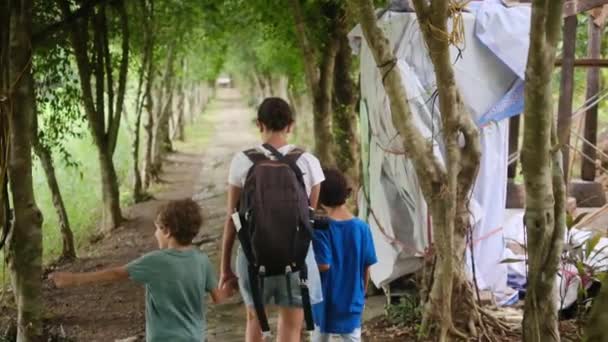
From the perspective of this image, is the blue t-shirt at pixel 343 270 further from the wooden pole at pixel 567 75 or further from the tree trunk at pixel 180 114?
the tree trunk at pixel 180 114

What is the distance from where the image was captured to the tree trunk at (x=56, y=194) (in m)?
9.15

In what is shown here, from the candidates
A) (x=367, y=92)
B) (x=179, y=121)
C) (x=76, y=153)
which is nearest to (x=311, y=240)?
(x=367, y=92)

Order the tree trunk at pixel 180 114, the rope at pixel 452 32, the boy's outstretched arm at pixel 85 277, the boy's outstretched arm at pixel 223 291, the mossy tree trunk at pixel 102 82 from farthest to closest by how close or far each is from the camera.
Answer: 1. the tree trunk at pixel 180 114
2. the mossy tree trunk at pixel 102 82
3. the rope at pixel 452 32
4. the boy's outstretched arm at pixel 223 291
5. the boy's outstretched arm at pixel 85 277

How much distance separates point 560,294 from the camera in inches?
242

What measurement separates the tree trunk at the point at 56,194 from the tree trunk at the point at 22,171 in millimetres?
3360

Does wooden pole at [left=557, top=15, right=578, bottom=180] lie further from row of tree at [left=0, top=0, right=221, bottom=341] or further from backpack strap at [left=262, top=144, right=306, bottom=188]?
row of tree at [left=0, top=0, right=221, bottom=341]

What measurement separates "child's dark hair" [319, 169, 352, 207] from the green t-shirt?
0.94 m

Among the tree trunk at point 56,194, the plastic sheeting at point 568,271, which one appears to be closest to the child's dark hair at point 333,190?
the plastic sheeting at point 568,271

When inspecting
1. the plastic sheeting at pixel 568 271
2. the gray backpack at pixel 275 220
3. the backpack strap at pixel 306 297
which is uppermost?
the gray backpack at pixel 275 220

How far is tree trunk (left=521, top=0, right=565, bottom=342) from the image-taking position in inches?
166

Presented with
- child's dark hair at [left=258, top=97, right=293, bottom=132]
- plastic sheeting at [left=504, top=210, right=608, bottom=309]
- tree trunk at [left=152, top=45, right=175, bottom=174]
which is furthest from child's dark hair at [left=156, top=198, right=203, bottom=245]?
tree trunk at [left=152, top=45, right=175, bottom=174]

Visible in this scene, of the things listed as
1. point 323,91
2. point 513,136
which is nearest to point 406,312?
point 323,91

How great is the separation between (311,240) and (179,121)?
25248 mm

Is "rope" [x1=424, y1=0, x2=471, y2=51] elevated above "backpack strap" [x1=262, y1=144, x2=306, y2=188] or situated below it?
above
